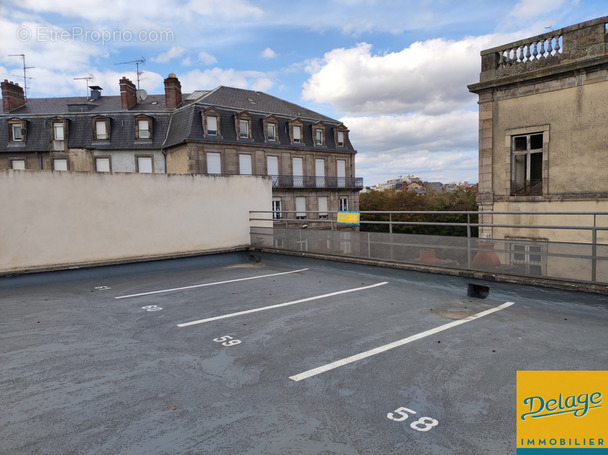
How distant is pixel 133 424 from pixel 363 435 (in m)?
1.73

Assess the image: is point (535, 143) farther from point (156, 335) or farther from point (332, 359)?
point (156, 335)

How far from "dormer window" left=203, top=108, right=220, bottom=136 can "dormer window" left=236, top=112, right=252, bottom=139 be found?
200 centimetres

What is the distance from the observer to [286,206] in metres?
37.7

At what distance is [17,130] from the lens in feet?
113

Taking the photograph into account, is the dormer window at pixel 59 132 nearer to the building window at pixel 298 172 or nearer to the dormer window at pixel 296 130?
the dormer window at pixel 296 130

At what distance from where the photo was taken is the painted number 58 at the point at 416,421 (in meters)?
2.92

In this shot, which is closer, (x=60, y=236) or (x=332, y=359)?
(x=332, y=359)

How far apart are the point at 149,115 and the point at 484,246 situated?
34.7m

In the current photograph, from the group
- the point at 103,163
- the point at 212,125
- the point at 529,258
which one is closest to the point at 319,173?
the point at 212,125

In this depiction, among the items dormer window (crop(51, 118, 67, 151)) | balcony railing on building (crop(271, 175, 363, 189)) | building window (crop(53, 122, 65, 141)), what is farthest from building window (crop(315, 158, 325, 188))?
building window (crop(53, 122, 65, 141))

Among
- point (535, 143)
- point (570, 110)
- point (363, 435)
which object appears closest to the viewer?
point (363, 435)

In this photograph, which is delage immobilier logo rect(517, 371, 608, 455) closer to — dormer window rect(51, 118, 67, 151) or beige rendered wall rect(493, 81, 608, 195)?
beige rendered wall rect(493, 81, 608, 195)

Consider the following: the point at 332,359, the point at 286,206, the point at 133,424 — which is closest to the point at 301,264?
the point at 332,359

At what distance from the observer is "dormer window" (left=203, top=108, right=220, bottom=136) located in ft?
108
